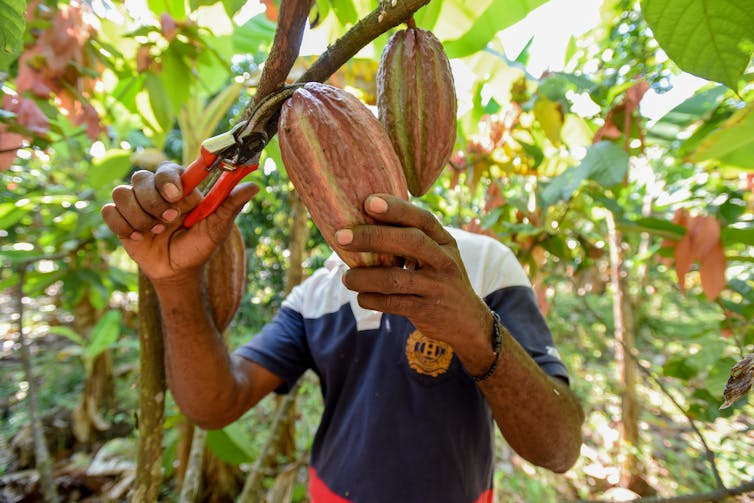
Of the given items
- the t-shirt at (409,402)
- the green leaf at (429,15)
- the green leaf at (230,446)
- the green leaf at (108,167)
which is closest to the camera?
the green leaf at (429,15)

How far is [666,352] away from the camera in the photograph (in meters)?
5.62

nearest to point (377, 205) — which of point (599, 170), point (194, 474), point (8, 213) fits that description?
point (599, 170)

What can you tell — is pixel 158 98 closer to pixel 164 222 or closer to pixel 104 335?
pixel 164 222

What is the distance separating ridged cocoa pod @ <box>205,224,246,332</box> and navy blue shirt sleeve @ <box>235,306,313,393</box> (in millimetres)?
493

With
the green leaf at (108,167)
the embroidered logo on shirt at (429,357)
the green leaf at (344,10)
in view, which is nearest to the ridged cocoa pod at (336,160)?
the green leaf at (344,10)

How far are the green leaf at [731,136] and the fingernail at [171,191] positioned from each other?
1.07 meters

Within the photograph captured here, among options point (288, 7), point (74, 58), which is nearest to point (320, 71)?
point (288, 7)

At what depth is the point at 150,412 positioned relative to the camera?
81cm

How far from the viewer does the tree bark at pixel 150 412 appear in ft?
2.63

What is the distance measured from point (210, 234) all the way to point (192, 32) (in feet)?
3.18

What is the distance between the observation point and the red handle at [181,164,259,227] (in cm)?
65

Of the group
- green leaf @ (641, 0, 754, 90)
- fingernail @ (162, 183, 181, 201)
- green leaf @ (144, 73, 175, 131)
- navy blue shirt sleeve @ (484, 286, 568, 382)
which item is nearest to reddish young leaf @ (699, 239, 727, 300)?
navy blue shirt sleeve @ (484, 286, 568, 382)

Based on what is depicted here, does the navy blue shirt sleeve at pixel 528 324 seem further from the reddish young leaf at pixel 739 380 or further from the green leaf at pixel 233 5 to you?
the green leaf at pixel 233 5

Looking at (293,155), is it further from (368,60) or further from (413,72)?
(368,60)
